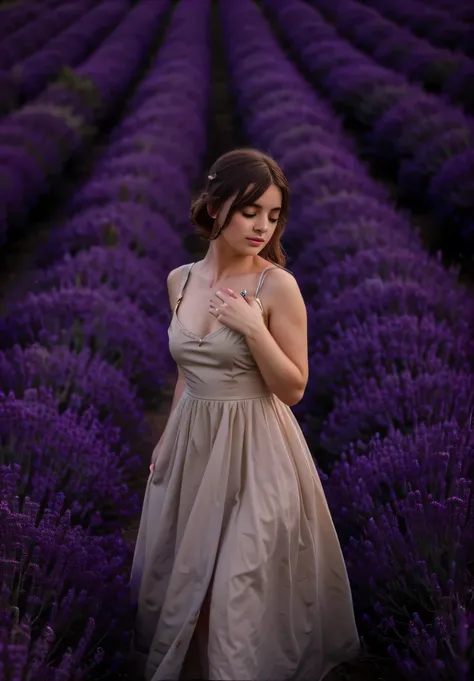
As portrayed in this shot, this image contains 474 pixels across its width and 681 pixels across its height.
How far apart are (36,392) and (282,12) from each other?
61.2 feet

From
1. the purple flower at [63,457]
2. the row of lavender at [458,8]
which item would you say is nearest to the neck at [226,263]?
the purple flower at [63,457]

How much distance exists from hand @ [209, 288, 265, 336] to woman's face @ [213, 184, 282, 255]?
0.40 ft

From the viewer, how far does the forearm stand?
195 centimetres

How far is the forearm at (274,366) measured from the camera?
1952 mm

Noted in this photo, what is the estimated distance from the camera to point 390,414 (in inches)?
125

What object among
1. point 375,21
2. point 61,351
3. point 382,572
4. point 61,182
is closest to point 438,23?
point 375,21

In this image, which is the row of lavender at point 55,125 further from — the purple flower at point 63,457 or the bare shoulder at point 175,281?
the bare shoulder at point 175,281

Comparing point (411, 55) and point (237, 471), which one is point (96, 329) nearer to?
point (237, 471)

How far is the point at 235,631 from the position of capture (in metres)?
1.96

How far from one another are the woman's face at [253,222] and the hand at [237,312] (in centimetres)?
12

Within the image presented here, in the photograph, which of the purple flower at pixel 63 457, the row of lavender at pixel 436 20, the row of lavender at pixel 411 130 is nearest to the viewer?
the purple flower at pixel 63 457

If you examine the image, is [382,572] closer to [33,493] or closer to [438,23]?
[33,493]

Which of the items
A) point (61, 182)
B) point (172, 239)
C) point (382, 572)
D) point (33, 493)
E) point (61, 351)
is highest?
point (61, 182)

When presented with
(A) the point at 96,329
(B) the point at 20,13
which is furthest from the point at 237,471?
(B) the point at 20,13
